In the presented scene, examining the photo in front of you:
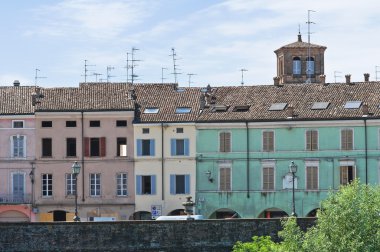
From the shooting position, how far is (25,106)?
103m

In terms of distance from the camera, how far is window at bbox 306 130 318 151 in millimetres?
100125

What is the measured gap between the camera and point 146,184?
102 metres

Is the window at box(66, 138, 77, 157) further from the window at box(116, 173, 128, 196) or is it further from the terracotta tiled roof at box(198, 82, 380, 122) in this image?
the terracotta tiled roof at box(198, 82, 380, 122)

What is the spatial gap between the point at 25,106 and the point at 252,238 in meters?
26.1

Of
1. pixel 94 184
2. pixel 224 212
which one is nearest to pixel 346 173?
pixel 224 212

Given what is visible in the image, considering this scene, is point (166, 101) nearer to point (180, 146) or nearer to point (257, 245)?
point (180, 146)

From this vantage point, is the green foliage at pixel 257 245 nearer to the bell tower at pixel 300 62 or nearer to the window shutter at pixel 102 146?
the window shutter at pixel 102 146

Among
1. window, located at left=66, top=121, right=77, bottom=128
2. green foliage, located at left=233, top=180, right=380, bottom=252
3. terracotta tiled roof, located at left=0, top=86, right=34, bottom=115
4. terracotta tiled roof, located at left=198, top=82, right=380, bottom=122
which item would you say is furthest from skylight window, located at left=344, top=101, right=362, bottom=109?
green foliage, located at left=233, top=180, right=380, bottom=252

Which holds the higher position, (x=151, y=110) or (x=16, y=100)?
(x=16, y=100)

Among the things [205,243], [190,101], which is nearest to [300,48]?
[190,101]

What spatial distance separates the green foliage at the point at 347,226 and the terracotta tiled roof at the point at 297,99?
88.5 ft

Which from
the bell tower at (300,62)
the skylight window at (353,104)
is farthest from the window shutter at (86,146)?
the bell tower at (300,62)

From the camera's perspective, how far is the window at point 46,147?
102375 millimetres

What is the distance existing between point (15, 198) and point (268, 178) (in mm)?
14469
